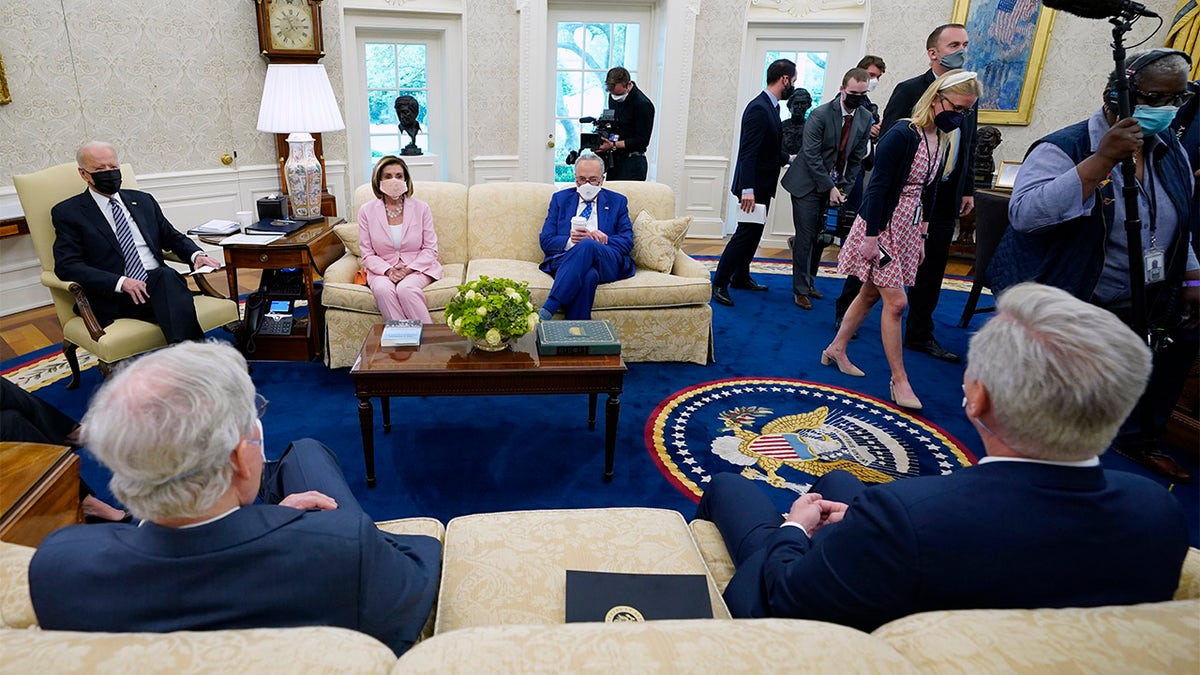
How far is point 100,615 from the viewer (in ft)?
3.06

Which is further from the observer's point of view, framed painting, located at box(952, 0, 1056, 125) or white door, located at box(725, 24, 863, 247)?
white door, located at box(725, 24, 863, 247)

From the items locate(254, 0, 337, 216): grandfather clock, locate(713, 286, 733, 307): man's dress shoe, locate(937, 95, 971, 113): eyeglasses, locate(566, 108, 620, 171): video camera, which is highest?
locate(254, 0, 337, 216): grandfather clock

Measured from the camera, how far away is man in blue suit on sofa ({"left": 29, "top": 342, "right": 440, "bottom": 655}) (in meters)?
0.93

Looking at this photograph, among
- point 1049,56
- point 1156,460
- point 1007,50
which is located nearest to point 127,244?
point 1156,460

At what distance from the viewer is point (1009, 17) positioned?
5.68m

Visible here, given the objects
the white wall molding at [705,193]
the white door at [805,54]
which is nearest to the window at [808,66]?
the white door at [805,54]

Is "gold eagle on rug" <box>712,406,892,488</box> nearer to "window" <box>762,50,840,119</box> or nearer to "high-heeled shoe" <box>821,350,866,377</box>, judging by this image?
"high-heeled shoe" <box>821,350,866,377</box>

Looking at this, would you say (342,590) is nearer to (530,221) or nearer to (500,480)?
(500,480)

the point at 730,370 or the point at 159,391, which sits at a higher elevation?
the point at 159,391

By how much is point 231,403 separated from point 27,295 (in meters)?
4.41

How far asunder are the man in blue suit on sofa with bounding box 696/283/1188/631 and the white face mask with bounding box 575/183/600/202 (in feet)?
9.62

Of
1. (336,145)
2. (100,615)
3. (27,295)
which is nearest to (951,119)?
(100,615)

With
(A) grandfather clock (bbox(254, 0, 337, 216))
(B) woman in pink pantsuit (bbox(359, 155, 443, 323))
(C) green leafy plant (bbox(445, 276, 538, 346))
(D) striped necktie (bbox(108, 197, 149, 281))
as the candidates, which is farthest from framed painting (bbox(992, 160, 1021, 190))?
(D) striped necktie (bbox(108, 197, 149, 281))

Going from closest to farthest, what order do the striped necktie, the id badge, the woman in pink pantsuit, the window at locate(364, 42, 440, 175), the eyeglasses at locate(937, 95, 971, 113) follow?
the id badge, the eyeglasses at locate(937, 95, 971, 113), the striped necktie, the woman in pink pantsuit, the window at locate(364, 42, 440, 175)
